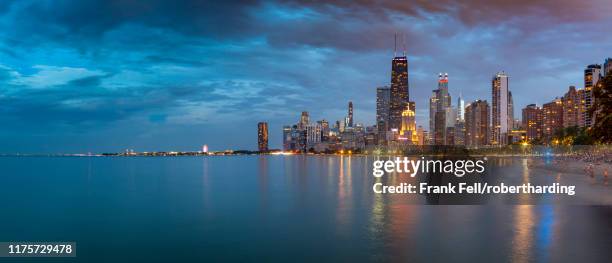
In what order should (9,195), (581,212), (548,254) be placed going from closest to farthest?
(548,254), (581,212), (9,195)

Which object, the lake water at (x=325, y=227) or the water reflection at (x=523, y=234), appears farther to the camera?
the lake water at (x=325, y=227)

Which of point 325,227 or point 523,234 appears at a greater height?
point 523,234

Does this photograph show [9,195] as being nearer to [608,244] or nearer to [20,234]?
[20,234]

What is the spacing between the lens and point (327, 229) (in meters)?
36.7

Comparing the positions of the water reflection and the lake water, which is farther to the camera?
the lake water

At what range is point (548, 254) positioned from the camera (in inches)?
1053

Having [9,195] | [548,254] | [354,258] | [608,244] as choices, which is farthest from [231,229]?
[9,195]

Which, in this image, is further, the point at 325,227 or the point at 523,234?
the point at 325,227

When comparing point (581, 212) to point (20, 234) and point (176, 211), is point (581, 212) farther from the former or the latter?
point (20, 234)

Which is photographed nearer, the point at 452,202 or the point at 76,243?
the point at 76,243

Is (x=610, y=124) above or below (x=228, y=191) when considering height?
above

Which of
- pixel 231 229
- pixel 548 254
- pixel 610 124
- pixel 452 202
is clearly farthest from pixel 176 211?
pixel 610 124

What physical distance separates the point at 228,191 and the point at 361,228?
36.7 metres

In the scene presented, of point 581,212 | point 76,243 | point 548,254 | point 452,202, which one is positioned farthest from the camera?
point 452,202
